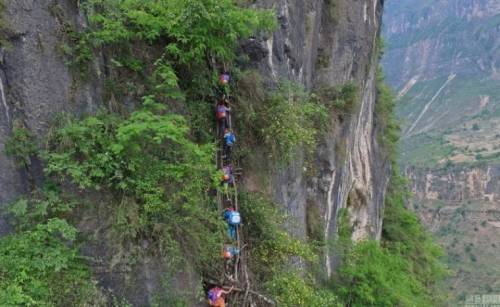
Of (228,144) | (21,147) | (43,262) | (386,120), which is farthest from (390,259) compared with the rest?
(21,147)

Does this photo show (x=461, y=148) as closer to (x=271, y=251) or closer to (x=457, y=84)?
(x=457, y=84)

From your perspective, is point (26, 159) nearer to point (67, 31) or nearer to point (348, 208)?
point (67, 31)

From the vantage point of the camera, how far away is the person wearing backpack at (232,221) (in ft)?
22.0

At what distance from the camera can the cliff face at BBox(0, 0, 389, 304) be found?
17.9ft

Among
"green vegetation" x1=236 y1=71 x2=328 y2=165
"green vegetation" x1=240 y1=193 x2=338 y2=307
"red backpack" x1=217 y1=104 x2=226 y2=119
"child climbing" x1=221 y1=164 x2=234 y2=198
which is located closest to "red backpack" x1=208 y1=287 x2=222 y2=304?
"green vegetation" x1=240 y1=193 x2=338 y2=307

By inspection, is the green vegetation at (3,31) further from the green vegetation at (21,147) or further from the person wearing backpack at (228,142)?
the person wearing backpack at (228,142)

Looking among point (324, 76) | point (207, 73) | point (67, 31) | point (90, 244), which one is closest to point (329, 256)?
point (324, 76)

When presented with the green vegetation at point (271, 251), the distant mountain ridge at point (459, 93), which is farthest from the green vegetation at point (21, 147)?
the distant mountain ridge at point (459, 93)

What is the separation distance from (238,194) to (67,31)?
3.16m

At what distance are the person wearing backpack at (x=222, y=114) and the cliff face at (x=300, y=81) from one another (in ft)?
3.65

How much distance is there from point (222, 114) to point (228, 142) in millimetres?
411

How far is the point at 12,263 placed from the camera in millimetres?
4750

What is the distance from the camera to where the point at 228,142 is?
7141 mm

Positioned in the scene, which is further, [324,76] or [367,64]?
[367,64]
